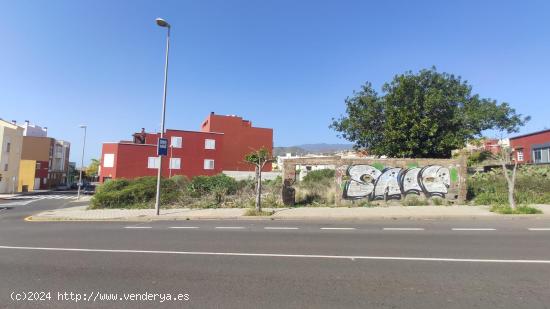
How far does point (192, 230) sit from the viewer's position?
413 inches

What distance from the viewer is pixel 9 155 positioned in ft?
170

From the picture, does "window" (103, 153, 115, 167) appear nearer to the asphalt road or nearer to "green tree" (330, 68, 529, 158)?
"green tree" (330, 68, 529, 158)

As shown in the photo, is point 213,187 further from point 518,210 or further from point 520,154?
point 520,154

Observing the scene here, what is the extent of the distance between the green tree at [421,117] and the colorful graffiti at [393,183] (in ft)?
26.0

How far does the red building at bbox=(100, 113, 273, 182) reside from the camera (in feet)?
158

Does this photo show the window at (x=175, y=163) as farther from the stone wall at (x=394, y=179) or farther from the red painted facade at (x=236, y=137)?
the stone wall at (x=394, y=179)

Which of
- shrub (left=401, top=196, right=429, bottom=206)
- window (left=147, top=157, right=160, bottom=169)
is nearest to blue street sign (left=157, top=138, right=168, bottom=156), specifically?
shrub (left=401, top=196, right=429, bottom=206)

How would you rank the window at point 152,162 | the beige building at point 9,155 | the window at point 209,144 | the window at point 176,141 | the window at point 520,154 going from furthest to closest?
the window at point 209,144
the beige building at point 9,155
the window at point 176,141
the window at point 152,162
the window at point 520,154

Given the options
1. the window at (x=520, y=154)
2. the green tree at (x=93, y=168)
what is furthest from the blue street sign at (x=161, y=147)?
the green tree at (x=93, y=168)

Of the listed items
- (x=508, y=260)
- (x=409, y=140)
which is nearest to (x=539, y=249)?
(x=508, y=260)

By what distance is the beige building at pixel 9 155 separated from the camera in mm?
49844

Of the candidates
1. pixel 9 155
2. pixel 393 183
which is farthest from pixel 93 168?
pixel 393 183

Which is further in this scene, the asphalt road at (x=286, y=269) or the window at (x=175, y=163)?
the window at (x=175, y=163)

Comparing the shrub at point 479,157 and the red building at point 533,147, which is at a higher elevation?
the red building at point 533,147
